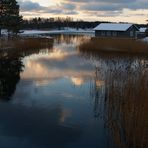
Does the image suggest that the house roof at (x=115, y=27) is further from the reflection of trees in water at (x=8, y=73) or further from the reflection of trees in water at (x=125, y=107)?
the reflection of trees in water at (x=125, y=107)

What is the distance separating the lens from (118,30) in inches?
2778

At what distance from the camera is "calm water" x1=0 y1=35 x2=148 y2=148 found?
9.95 meters

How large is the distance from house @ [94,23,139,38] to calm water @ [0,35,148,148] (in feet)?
170

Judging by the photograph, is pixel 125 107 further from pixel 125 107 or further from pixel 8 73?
pixel 8 73

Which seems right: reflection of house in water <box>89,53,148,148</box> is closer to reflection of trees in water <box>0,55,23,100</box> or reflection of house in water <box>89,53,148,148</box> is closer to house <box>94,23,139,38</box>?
reflection of trees in water <box>0,55,23,100</box>

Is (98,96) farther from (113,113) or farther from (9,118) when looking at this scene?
(9,118)

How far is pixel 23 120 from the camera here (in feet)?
39.6

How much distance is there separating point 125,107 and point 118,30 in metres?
61.2

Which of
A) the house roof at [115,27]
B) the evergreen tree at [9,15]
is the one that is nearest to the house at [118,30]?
the house roof at [115,27]

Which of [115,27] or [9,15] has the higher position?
[9,15]

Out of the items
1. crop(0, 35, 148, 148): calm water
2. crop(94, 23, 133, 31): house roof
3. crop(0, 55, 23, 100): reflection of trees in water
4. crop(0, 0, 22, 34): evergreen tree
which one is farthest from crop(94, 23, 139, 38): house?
crop(0, 35, 148, 148): calm water

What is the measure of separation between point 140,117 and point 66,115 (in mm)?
3951

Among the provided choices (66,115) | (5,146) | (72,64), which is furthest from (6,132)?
(72,64)

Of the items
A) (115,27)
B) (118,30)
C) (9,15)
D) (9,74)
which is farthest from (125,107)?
(115,27)
